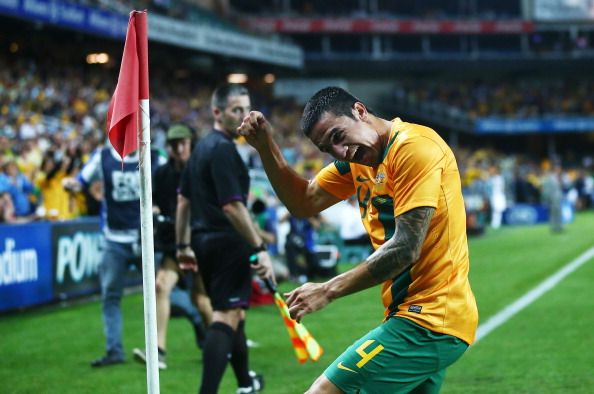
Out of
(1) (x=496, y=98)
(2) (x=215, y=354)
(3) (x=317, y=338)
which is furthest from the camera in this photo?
(1) (x=496, y=98)

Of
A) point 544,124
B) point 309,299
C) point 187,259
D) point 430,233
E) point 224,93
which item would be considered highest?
point 544,124

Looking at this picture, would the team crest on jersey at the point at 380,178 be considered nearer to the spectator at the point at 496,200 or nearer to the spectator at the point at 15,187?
the spectator at the point at 15,187

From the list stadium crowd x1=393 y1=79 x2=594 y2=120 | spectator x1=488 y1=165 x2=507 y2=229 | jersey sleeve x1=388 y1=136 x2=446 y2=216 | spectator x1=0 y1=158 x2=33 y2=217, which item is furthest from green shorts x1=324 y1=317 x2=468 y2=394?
A: stadium crowd x1=393 y1=79 x2=594 y2=120

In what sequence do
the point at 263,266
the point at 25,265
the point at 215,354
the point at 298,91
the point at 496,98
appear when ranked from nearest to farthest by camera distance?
1. the point at 215,354
2. the point at 263,266
3. the point at 25,265
4. the point at 298,91
5. the point at 496,98

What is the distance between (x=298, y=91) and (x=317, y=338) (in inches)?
1594

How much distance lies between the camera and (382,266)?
145 inches

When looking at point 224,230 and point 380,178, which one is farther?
point 224,230

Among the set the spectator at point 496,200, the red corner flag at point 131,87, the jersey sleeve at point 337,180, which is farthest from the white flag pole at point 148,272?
the spectator at point 496,200

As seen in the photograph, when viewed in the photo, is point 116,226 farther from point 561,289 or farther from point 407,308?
point 561,289

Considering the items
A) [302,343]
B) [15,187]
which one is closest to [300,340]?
[302,343]

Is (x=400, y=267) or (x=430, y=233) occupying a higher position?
(x=430, y=233)

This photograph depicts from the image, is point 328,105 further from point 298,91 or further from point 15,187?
point 298,91

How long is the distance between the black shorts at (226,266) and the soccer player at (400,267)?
238 centimetres

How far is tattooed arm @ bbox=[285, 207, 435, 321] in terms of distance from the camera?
366cm
